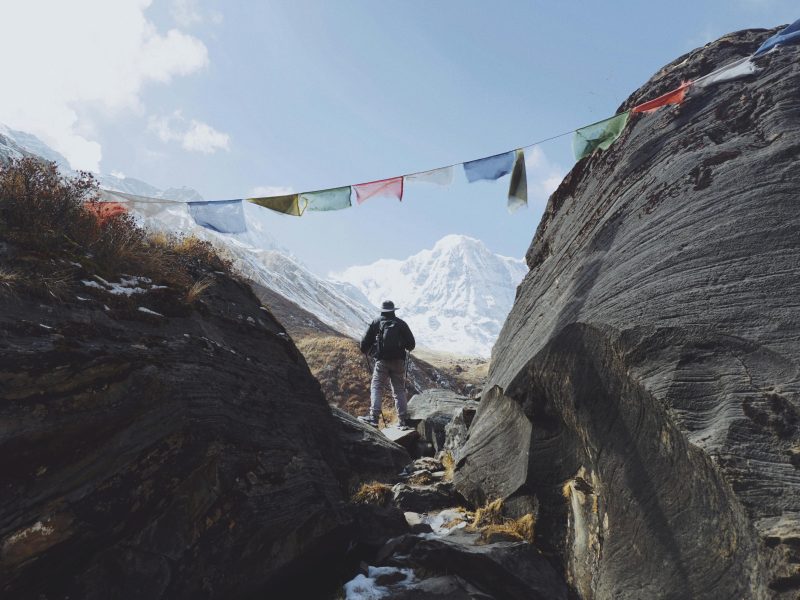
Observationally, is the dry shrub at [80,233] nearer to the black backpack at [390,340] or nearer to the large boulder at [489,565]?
the large boulder at [489,565]

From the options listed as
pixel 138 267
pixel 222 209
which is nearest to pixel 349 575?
pixel 138 267

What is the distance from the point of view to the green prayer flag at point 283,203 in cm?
1128

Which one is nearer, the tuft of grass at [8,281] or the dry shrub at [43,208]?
the tuft of grass at [8,281]

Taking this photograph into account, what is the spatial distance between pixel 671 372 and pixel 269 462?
4636mm

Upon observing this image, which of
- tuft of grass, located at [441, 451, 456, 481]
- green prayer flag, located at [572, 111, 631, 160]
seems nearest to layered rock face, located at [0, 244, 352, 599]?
tuft of grass, located at [441, 451, 456, 481]

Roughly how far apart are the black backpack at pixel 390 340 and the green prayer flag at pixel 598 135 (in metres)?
5.82

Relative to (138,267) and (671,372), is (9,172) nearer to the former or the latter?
(138,267)

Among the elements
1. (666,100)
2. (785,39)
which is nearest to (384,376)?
(666,100)

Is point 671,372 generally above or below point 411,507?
above

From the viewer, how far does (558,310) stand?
24.1ft

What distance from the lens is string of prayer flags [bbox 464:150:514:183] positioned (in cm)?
1052

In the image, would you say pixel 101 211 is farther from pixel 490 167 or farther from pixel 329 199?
pixel 490 167

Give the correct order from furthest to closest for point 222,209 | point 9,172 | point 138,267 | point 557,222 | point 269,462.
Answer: point 222,209
point 557,222
point 138,267
point 9,172
point 269,462

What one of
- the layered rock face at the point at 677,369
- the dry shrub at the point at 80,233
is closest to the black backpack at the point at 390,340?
the layered rock face at the point at 677,369
